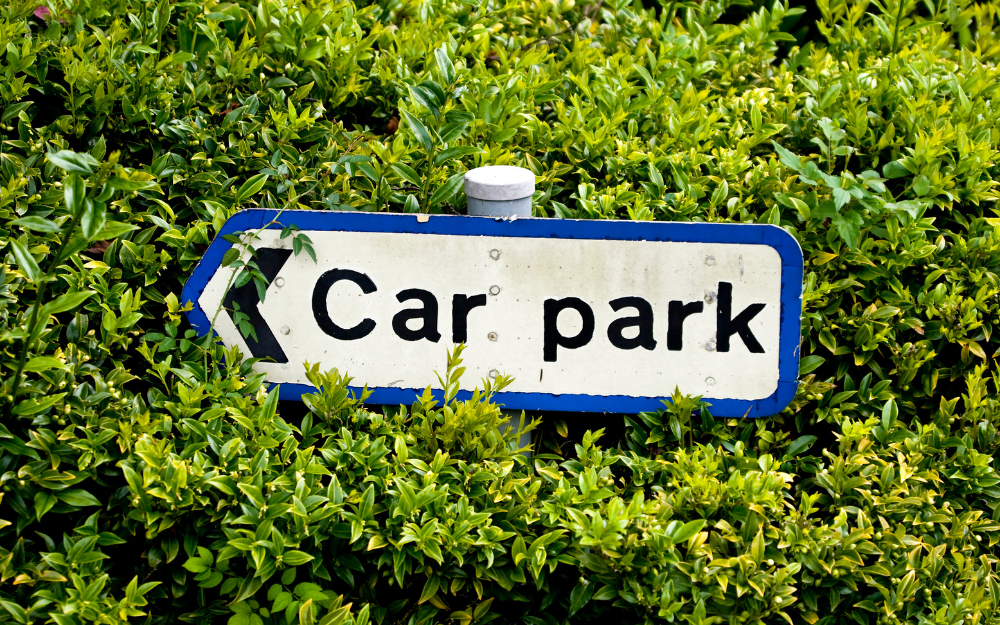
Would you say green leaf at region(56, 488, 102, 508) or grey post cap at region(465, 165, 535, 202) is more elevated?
grey post cap at region(465, 165, 535, 202)

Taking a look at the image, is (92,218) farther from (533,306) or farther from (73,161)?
(533,306)

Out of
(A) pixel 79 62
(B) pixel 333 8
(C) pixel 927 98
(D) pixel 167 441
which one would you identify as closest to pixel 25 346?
(D) pixel 167 441

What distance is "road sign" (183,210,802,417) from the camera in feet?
5.81

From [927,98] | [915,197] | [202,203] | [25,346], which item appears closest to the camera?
[25,346]

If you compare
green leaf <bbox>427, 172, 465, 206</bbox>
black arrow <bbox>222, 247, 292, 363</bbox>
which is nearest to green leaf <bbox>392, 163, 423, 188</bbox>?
green leaf <bbox>427, 172, 465, 206</bbox>

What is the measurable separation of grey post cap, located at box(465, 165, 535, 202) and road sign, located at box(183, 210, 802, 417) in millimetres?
53

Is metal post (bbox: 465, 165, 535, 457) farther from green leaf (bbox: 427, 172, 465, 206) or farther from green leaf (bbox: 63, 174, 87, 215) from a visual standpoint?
green leaf (bbox: 63, 174, 87, 215)

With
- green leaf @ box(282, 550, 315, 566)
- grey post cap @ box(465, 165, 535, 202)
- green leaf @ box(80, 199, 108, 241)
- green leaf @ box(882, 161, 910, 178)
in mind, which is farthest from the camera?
green leaf @ box(882, 161, 910, 178)

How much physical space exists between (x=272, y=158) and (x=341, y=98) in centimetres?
39

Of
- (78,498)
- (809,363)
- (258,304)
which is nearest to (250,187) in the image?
(258,304)

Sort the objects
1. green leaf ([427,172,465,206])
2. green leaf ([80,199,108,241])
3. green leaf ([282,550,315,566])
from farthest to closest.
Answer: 1. green leaf ([427,172,465,206])
2. green leaf ([282,550,315,566])
3. green leaf ([80,199,108,241])

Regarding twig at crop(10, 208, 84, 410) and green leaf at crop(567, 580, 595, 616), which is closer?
twig at crop(10, 208, 84, 410)

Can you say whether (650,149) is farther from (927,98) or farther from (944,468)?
(944,468)

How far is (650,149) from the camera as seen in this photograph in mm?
2357
